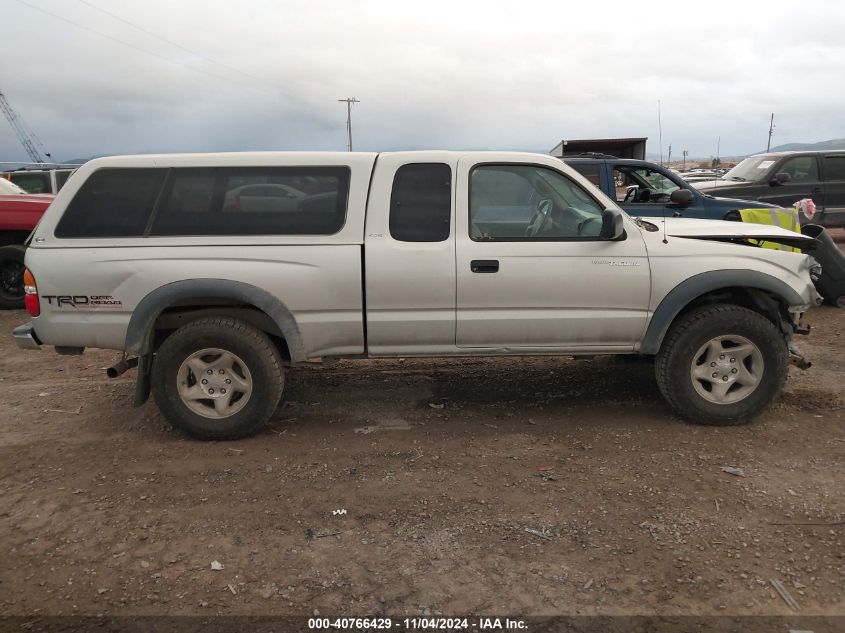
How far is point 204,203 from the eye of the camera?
4129 millimetres

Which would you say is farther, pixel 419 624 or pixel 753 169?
pixel 753 169

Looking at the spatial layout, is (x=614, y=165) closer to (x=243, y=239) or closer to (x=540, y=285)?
(x=540, y=285)

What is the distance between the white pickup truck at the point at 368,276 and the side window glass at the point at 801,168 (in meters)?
7.97

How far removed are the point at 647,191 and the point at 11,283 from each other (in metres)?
8.44

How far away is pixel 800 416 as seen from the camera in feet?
14.8

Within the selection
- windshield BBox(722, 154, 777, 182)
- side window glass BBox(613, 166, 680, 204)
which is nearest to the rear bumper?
side window glass BBox(613, 166, 680, 204)

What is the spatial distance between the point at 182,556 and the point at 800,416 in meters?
4.10

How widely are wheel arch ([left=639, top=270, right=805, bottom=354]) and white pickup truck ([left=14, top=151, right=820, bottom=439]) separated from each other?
0.01 m

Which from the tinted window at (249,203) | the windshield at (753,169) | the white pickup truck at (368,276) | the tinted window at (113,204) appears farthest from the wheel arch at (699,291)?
the windshield at (753,169)

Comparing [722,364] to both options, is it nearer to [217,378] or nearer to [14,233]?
[217,378]

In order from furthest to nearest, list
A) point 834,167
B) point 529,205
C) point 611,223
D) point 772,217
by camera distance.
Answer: point 834,167 → point 772,217 → point 529,205 → point 611,223

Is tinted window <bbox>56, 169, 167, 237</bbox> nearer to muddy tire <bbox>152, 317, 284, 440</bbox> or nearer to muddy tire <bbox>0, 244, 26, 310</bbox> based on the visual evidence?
muddy tire <bbox>152, 317, 284, 440</bbox>

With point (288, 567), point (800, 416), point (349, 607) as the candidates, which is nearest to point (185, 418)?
point (288, 567)

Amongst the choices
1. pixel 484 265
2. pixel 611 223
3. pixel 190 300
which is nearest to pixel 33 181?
pixel 190 300
